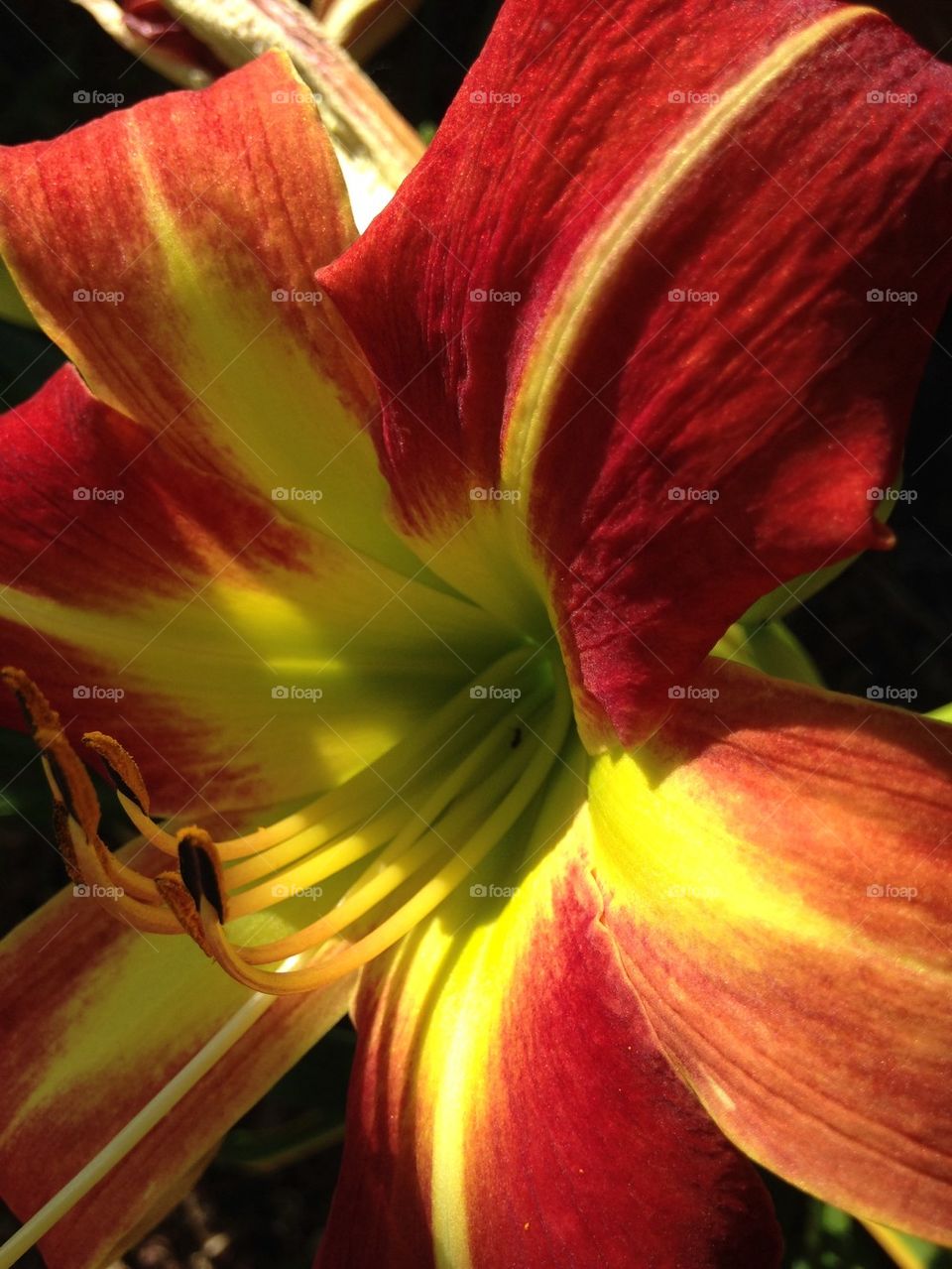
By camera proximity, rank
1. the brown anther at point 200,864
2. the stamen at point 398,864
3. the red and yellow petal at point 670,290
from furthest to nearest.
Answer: the stamen at point 398,864 < the brown anther at point 200,864 < the red and yellow petal at point 670,290

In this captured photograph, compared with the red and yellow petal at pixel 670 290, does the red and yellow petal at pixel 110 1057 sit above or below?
below

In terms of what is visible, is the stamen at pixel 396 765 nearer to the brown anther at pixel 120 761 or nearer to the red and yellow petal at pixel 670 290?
the brown anther at pixel 120 761

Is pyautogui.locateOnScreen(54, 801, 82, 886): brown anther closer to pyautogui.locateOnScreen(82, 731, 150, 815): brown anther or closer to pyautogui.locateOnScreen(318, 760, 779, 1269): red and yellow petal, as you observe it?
pyautogui.locateOnScreen(82, 731, 150, 815): brown anther

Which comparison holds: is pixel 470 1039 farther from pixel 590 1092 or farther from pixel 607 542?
pixel 607 542

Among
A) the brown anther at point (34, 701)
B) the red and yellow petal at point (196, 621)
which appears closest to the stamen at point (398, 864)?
the red and yellow petal at point (196, 621)

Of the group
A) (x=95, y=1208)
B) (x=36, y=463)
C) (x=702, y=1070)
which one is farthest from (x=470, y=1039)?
(x=36, y=463)

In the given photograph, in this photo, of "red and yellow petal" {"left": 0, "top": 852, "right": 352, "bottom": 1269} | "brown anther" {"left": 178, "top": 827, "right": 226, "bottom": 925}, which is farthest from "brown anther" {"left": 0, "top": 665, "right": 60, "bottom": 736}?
"red and yellow petal" {"left": 0, "top": 852, "right": 352, "bottom": 1269}
